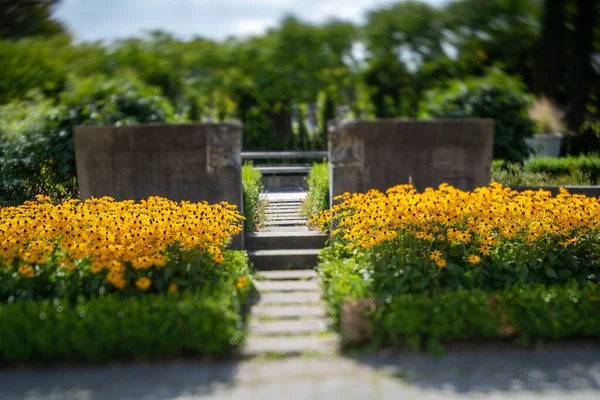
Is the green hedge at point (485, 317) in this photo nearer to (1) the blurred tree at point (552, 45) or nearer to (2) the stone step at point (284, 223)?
(2) the stone step at point (284, 223)

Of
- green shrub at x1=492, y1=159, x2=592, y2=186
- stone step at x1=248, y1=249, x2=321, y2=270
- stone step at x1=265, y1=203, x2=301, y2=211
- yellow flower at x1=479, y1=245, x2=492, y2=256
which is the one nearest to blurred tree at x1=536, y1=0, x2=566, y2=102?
green shrub at x1=492, y1=159, x2=592, y2=186

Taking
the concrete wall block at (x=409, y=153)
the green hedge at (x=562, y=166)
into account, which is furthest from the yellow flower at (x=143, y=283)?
the green hedge at (x=562, y=166)

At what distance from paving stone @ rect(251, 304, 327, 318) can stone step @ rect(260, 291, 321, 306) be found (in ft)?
0.27

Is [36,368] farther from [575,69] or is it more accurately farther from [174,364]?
[575,69]

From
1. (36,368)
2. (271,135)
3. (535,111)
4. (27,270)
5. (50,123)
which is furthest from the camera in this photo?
(271,135)

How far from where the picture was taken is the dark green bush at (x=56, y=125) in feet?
26.7

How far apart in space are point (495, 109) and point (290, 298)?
25.9ft

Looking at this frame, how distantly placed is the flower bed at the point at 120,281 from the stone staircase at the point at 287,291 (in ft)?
0.74

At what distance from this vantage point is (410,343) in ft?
13.8

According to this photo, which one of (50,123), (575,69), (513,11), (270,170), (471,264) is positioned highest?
(513,11)

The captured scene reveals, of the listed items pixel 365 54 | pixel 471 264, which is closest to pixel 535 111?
pixel 365 54

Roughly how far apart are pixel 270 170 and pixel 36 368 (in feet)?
23.8

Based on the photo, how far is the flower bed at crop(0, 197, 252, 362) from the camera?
408cm

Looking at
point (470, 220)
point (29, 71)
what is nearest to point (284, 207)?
point (470, 220)
